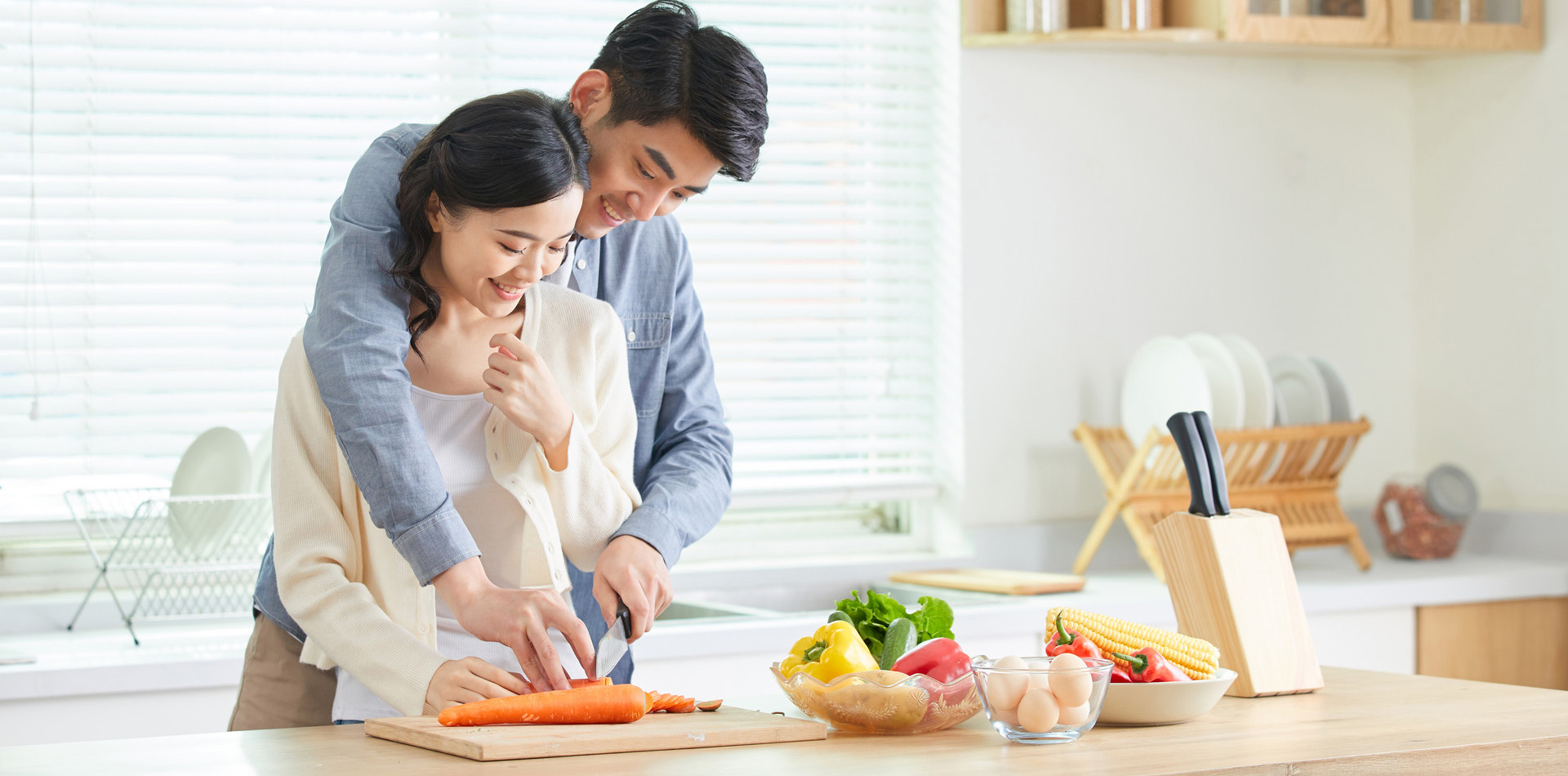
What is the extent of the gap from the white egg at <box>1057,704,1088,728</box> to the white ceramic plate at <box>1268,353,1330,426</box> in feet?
5.76

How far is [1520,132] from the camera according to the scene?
2.83 m

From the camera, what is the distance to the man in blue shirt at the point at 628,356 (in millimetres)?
1215

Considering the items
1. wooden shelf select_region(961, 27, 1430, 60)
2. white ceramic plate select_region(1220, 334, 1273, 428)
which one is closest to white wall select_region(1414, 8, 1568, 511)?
wooden shelf select_region(961, 27, 1430, 60)

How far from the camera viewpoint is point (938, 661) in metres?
1.19

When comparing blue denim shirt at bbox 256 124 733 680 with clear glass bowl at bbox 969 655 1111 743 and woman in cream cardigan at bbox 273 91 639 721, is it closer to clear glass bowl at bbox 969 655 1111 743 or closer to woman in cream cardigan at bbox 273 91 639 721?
woman in cream cardigan at bbox 273 91 639 721

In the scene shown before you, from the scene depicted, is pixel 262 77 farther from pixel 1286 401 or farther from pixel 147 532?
pixel 1286 401

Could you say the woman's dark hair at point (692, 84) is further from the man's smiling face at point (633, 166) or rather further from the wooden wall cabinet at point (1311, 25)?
the wooden wall cabinet at point (1311, 25)

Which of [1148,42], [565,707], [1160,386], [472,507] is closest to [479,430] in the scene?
[472,507]

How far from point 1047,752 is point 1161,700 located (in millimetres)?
151

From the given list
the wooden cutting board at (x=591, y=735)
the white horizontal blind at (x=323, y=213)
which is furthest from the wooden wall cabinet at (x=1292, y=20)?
the wooden cutting board at (x=591, y=735)

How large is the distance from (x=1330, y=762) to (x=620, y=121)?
2.64 ft

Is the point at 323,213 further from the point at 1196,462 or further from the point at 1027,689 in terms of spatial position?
the point at 1027,689

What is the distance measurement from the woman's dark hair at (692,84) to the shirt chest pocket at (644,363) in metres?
0.25

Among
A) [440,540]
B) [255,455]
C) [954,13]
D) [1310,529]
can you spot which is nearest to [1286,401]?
[1310,529]
